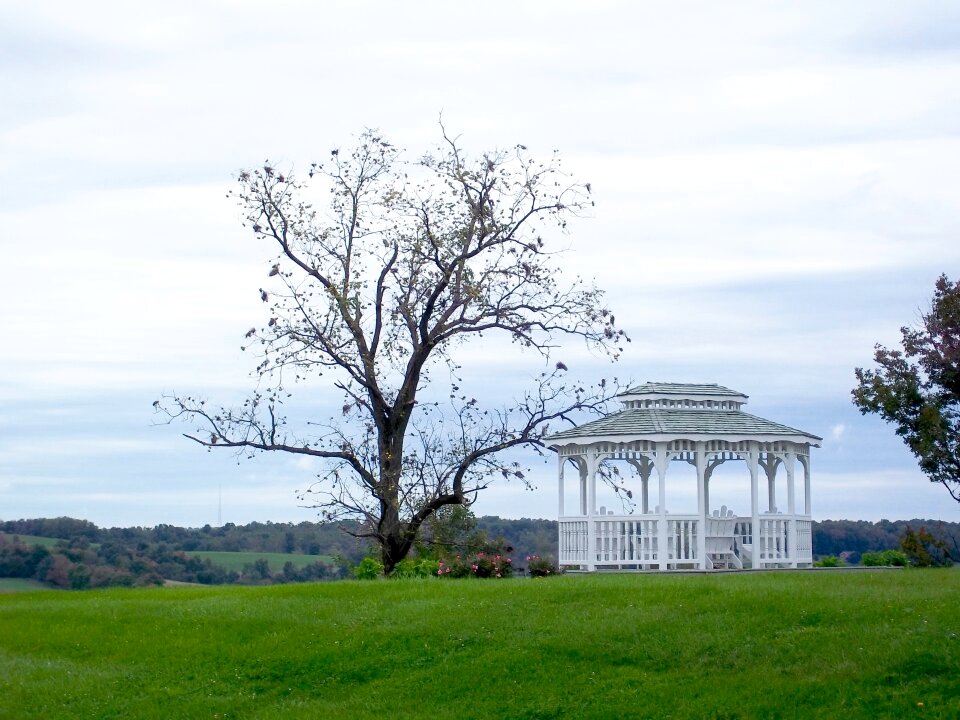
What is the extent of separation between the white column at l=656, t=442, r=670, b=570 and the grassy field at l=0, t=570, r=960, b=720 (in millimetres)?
6113

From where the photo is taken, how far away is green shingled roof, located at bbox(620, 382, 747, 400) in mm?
27344

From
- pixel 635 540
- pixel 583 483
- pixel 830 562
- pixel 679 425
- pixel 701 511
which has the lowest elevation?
pixel 830 562

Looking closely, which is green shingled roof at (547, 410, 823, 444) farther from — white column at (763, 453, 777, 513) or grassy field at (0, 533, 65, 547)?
grassy field at (0, 533, 65, 547)

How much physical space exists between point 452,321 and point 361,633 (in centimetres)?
1126

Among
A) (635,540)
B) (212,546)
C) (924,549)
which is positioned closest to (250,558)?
(212,546)

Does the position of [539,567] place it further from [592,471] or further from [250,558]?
[250,558]

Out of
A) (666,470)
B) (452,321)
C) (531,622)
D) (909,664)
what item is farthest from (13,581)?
(909,664)

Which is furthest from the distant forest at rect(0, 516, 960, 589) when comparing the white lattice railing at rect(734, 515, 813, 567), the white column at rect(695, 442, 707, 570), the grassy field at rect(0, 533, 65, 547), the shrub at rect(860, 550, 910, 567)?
the white column at rect(695, 442, 707, 570)

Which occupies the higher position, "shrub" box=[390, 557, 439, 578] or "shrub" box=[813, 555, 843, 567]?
"shrub" box=[813, 555, 843, 567]

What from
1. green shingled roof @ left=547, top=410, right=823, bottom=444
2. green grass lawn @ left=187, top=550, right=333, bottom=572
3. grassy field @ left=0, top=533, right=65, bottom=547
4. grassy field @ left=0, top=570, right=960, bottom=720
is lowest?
grassy field @ left=0, top=570, right=960, bottom=720

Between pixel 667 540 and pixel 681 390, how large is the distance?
3339 millimetres

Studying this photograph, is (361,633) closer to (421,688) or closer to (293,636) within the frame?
(293,636)

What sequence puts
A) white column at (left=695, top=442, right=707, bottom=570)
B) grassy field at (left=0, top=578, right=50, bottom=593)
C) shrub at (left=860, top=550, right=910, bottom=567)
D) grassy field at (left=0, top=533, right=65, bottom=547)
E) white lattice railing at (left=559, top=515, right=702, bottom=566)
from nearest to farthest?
1. shrub at (left=860, top=550, right=910, bottom=567)
2. white column at (left=695, top=442, right=707, bottom=570)
3. white lattice railing at (left=559, top=515, right=702, bottom=566)
4. grassy field at (left=0, top=578, right=50, bottom=593)
5. grassy field at (left=0, top=533, right=65, bottom=547)

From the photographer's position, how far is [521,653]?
15.7 metres
